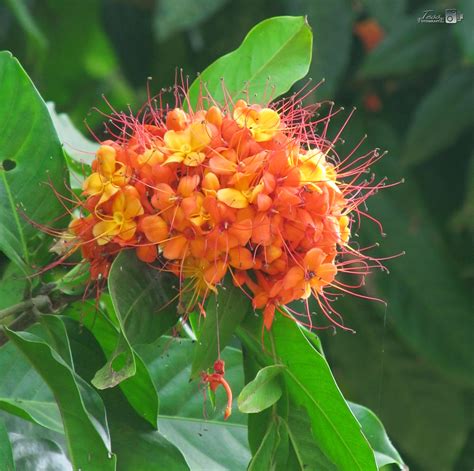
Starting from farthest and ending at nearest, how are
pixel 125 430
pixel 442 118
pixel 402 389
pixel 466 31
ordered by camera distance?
pixel 402 389 < pixel 442 118 < pixel 466 31 < pixel 125 430

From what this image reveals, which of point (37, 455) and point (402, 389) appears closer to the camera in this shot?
point (37, 455)

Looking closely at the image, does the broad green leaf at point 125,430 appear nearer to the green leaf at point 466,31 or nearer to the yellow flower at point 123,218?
the yellow flower at point 123,218

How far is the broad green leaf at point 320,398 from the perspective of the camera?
2.60ft

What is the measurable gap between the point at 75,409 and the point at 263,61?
357 millimetres

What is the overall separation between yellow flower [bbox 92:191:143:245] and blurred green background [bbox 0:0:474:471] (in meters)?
1.16

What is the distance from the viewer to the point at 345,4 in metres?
2.07

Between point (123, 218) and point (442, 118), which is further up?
point (123, 218)

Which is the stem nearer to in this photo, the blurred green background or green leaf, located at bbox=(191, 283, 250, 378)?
green leaf, located at bbox=(191, 283, 250, 378)

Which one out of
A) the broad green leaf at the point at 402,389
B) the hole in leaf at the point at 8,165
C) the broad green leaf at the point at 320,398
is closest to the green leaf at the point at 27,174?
the hole in leaf at the point at 8,165

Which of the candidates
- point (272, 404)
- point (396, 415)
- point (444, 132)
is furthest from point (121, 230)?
point (396, 415)

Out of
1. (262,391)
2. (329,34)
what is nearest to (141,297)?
(262,391)

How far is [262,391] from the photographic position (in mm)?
785

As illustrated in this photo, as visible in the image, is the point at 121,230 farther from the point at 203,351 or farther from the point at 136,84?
the point at 136,84
